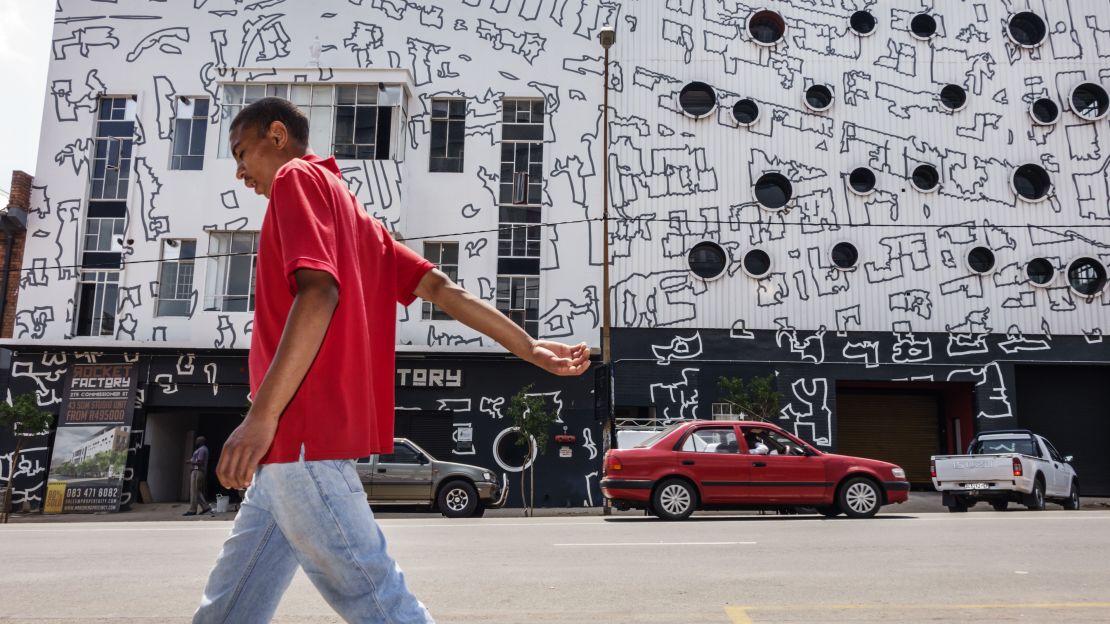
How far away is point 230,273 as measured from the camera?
74.7ft

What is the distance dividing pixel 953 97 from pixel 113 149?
2397cm

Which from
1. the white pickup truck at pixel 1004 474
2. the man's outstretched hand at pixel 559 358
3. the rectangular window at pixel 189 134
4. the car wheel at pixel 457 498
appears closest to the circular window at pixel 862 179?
the white pickup truck at pixel 1004 474

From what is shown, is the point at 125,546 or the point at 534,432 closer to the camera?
the point at 125,546

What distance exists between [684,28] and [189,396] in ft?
56.1

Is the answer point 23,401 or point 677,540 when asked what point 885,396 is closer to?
point 677,540

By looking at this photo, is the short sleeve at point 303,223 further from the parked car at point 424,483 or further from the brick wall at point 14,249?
the brick wall at point 14,249

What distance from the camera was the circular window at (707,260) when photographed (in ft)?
78.5

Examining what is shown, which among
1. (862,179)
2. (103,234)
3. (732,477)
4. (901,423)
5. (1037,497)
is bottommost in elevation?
(1037,497)

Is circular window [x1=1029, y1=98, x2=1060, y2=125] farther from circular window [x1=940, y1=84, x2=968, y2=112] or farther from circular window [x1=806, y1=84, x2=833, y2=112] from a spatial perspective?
circular window [x1=806, y1=84, x2=833, y2=112]

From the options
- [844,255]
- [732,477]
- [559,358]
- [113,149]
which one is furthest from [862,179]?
[559,358]

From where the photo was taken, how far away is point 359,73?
75.7 ft

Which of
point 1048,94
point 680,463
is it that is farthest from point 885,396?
point 680,463

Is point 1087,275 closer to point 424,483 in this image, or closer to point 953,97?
point 953,97

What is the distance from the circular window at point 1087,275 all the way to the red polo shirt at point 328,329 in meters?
26.2
